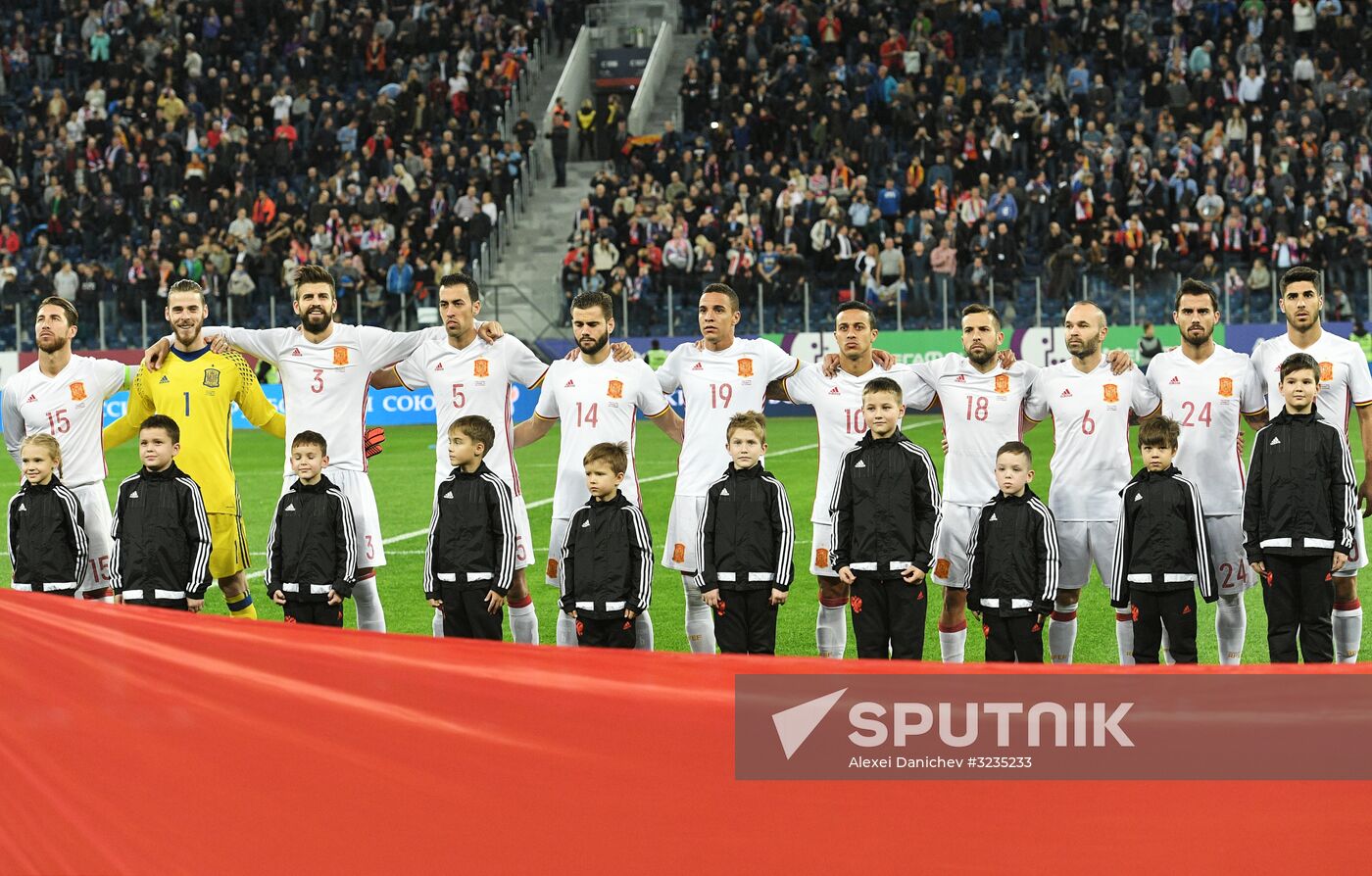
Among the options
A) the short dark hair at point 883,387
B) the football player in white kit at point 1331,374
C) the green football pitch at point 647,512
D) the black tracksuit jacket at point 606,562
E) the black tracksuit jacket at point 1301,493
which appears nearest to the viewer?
the black tracksuit jacket at point 1301,493

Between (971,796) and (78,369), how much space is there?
6.07 m

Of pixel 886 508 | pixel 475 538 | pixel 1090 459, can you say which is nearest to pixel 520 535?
pixel 475 538

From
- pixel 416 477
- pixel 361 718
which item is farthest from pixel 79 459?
pixel 416 477

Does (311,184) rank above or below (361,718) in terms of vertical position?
above

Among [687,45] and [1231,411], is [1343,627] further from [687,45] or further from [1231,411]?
[687,45]

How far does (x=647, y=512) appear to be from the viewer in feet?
50.0

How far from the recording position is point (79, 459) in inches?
341

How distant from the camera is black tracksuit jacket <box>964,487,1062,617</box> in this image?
7.44 meters

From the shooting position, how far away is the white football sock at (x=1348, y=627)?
26.6 feet

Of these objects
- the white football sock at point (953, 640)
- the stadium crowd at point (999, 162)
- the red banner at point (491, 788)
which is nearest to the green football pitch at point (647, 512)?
the white football sock at point (953, 640)

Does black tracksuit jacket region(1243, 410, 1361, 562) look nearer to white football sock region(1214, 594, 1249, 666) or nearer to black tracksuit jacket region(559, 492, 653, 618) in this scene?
white football sock region(1214, 594, 1249, 666)

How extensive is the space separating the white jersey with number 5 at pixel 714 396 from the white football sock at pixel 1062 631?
1.91 m

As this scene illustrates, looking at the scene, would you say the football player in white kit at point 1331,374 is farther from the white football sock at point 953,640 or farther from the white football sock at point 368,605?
the white football sock at point 368,605

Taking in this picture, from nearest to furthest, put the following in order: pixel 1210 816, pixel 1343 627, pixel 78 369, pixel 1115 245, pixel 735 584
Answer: pixel 1210 816 → pixel 735 584 → pixel 1343 627 → pixel 78 369 → pixel 1115 245
